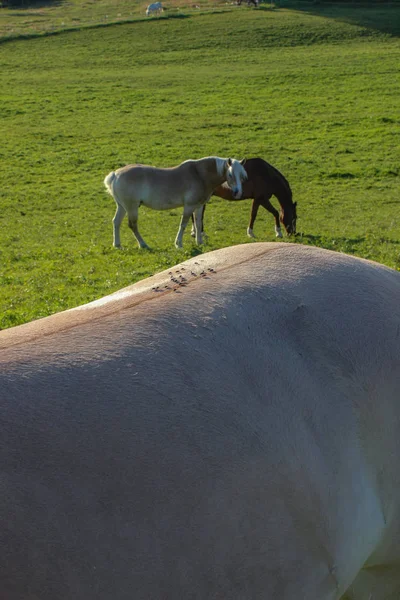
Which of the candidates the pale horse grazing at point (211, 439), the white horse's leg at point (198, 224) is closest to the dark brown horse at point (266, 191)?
the white horse's leg at point (198, 224)

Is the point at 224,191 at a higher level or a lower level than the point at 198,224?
higher

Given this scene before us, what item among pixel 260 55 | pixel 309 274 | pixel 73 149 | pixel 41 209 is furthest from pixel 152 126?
pixel 309 274

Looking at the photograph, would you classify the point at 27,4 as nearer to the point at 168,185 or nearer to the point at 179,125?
the point at 179,125

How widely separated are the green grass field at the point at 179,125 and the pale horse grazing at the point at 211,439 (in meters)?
6.73

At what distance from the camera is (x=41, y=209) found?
20500 millimetres

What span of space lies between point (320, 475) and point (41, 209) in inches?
739

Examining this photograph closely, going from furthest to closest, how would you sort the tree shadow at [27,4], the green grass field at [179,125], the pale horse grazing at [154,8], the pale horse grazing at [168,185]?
the tree shadow at [27,4] → the pale horse grazing at [154,8] → the pale horse grazing at [168,185] → the green grass field at [179,125]

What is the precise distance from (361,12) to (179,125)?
2970cm

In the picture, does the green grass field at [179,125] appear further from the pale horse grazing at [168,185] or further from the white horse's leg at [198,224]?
the pale horse grazing at [168,185]

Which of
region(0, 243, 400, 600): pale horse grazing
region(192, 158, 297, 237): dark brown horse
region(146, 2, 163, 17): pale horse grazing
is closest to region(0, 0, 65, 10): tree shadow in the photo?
region(146, 2, 163, 17): pale horse grazing

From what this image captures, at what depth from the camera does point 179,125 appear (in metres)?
31.0

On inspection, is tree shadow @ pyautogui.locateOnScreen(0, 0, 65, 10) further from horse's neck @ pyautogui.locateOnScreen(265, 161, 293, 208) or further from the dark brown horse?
horse's neck @ pyautogui.locateOnScreen(265, 161, 293, 208)

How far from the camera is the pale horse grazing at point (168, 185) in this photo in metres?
14.8

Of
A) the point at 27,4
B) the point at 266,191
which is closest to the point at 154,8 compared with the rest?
the point at 27,4
